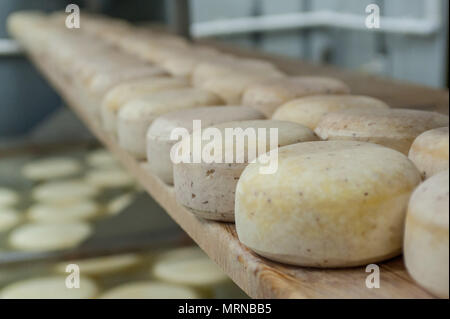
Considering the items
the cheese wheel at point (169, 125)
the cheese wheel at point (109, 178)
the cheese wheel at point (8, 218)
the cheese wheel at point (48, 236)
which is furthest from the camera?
the cheese wheel at point (109, 178)

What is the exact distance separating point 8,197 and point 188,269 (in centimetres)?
140

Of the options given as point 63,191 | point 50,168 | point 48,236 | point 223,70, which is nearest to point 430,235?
point 223,70

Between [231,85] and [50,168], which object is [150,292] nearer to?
[231,85]

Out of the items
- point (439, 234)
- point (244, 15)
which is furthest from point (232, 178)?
point (244, 15)

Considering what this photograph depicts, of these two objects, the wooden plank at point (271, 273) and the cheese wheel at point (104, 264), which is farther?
the cheese wheel at point (104, 264)

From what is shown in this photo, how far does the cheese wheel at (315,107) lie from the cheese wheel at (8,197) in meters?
2.22

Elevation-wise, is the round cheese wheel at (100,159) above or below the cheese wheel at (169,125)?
below

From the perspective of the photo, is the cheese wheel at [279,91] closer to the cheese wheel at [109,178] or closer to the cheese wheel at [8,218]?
the cheese wheel at [8,218]

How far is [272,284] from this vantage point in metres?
0.72

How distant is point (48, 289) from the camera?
2.10 m

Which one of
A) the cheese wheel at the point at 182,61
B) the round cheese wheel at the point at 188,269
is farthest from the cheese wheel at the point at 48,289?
the cheese wheel at the point at 182,61

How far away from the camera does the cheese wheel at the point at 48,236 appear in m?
2.48

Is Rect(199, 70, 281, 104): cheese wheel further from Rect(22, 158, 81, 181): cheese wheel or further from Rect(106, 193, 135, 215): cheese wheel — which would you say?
Rect(22, 158, 81, 181): cheese wheel
